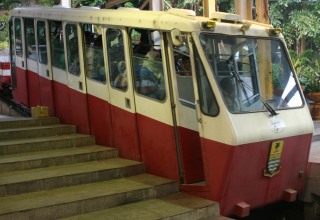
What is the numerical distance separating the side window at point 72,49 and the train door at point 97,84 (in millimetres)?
256

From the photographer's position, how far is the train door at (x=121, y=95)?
5496mm

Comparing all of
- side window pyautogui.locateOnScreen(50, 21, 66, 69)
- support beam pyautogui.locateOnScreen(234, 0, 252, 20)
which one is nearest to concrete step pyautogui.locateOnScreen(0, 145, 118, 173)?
side window pyautogui.locateOnScreen(50, 21, 66, 69)

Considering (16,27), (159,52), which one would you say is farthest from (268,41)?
(16,27)

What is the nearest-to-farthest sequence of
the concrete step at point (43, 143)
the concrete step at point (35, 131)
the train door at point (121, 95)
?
the train door at point (121, 95), the concrete step at point (43, 143), the concrete step at point (35, 131)

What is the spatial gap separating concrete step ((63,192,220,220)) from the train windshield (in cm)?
110

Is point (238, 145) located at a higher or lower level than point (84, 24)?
lower

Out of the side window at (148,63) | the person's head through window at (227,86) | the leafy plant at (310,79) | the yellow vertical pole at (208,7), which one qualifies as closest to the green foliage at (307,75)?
the leafy plant at (310,79)

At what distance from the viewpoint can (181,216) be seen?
14.4 ft

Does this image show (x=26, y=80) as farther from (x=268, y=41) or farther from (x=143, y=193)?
(x=268, y=41)

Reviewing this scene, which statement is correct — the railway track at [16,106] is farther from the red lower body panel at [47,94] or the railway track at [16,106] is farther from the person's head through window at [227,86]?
the person's head through window at [227,86]

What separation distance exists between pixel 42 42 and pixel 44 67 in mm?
480

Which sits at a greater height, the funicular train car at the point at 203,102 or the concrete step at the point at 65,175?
the funicular train car at the point at 203,102

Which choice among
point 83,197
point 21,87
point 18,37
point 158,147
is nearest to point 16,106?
point 21,87

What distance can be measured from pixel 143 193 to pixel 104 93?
1.75m
